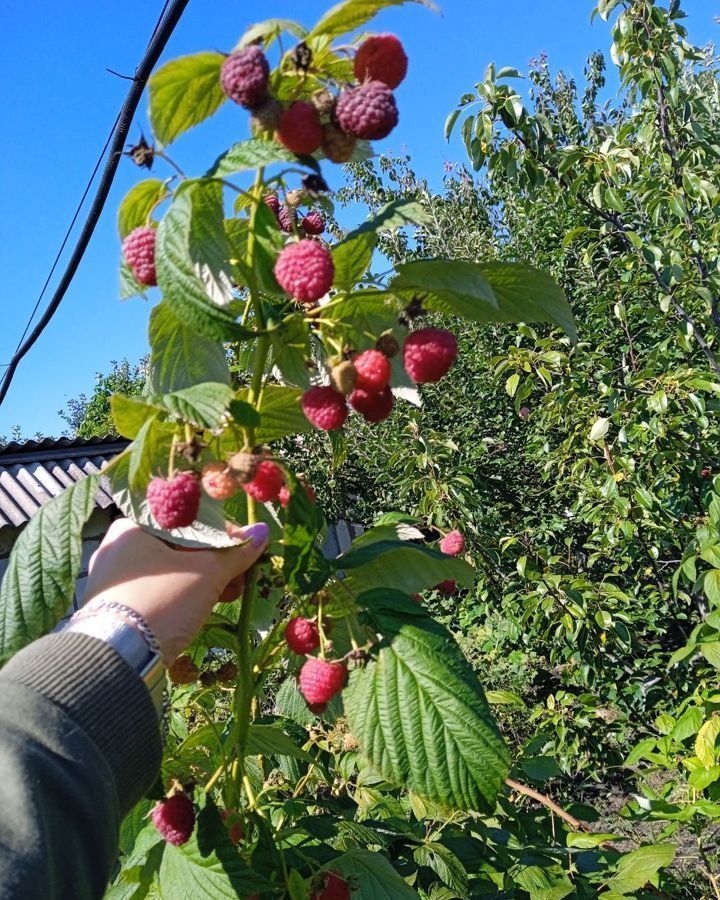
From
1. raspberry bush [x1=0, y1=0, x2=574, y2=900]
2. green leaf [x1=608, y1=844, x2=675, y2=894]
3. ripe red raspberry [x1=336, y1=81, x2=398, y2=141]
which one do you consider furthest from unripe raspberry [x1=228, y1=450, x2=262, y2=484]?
green leaf [x1=608, y1=844, x2=675, y2=894]

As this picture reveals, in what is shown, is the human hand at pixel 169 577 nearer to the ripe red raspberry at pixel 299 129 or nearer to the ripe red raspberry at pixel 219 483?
the ripe red raspberry at pixel 219 483

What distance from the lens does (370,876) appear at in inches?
38.2

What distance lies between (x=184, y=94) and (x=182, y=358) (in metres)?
0.26

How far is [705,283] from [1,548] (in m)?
6.33

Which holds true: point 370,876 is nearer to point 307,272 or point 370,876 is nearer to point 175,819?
point 175,819

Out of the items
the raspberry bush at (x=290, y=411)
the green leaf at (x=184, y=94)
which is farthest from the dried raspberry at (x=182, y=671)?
the green leaf at (x=184, y=94)

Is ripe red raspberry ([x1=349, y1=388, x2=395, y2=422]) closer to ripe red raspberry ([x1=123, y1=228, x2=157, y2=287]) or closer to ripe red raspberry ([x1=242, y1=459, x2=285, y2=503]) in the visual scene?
ripe red raspberry ([x1=242, y1=459, x2=285, y2=503])

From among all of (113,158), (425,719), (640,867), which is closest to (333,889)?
(425,719)

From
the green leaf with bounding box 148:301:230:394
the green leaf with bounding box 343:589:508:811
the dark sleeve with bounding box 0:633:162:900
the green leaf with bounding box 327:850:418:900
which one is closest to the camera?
the dark sleeve with bounding box 0:633:162:900

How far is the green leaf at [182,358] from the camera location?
0.85 metres

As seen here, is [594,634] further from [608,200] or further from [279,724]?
[279,724]

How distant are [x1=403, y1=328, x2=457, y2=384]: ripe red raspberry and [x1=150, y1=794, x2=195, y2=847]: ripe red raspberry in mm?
526

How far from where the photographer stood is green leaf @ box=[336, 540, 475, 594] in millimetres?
895

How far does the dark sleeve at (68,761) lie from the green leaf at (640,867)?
92cm
